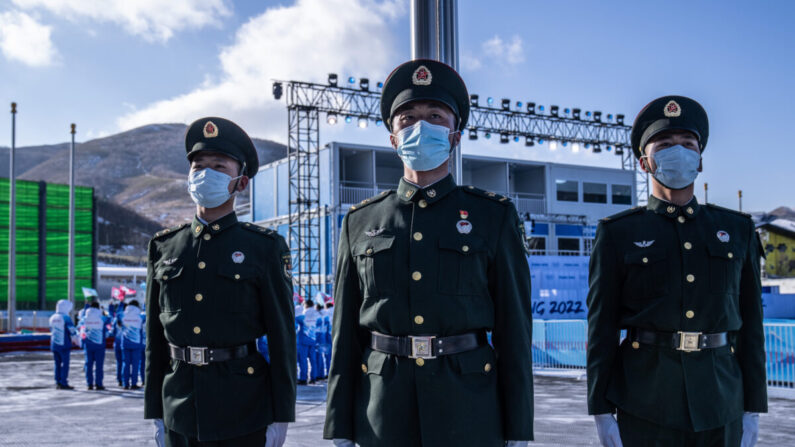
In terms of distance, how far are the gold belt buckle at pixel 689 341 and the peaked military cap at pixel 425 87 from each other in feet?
4.78

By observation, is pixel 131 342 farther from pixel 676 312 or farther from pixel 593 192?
pixel 593 192

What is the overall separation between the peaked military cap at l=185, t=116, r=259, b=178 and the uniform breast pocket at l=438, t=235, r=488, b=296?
5.73 feet

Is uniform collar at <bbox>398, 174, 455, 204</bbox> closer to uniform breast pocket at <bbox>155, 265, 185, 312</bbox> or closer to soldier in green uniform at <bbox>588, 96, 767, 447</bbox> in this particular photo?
soldier in green uniform at <bbox>588, 96, 767, 447</bbox>

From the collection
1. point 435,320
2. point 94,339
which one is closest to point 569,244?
point 94,339

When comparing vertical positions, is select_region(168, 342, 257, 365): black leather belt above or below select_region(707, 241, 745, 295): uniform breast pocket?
below

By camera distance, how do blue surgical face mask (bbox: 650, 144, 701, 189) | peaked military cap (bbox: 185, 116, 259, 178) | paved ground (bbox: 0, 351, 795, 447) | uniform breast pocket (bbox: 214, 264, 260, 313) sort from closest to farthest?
blue surgical face mask (bbox: 650, 144, 701, 189)
uniform breast pocket (bbox: 214, 264, 260, 313)
peaked military cap (bbox: 185, 116, 259, 178)
paved ground (bbox: 0, 351, 795, 447)

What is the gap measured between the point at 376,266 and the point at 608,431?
1.43m

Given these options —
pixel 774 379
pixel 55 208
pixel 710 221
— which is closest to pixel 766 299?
pixel 774 379

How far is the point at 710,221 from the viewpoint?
3.62 meters

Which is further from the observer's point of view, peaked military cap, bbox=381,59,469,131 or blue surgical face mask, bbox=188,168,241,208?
blue surgical face mask, bbox=188,168,241,208

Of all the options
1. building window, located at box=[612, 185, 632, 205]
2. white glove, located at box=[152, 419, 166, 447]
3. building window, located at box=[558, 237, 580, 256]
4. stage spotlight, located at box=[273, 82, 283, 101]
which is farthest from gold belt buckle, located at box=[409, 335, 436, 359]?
building window, located at box=[612, 185, 632, 205]

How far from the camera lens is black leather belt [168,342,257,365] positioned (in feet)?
12.2

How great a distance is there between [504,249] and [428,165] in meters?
0.46

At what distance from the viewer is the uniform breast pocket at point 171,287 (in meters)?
3.84
